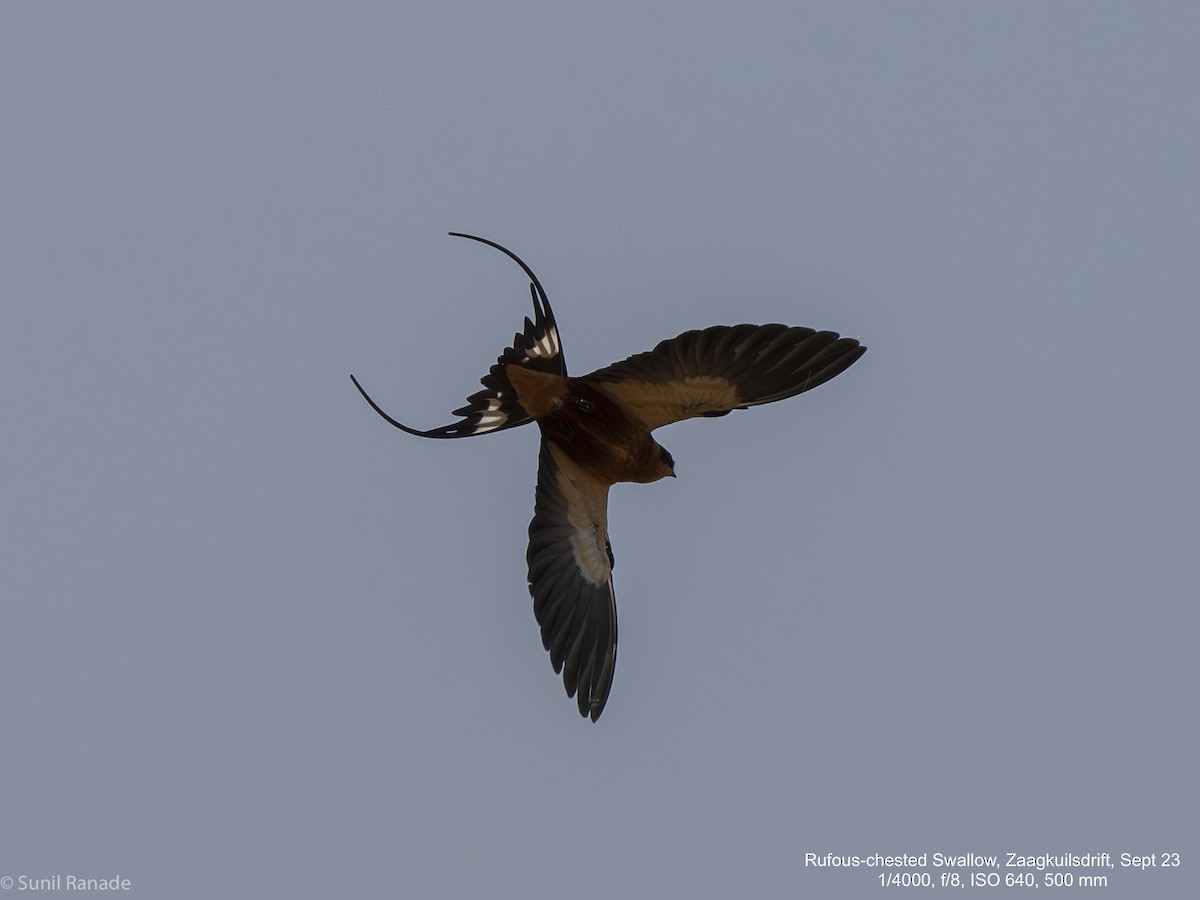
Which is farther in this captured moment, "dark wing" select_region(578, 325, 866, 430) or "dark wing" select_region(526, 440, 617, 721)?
"dark wing" select_region(526, 440, 617, 721)

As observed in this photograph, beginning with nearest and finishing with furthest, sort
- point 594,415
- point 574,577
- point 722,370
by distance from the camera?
point 722,370, point 594,415, point 574,577

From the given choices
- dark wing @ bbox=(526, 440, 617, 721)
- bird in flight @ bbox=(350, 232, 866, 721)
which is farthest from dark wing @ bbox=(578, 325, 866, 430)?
dark wing @ bbox=(526, 440, 617, 721)

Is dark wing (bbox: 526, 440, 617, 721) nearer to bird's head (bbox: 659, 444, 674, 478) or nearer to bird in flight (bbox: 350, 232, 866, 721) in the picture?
bird in flight (bbox: 350, 232, 866, 721)

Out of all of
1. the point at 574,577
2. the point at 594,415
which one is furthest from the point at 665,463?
the point at 574,577

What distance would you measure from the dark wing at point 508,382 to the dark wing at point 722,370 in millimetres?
432

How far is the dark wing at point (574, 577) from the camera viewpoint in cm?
1232

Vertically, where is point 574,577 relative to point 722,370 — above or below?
below

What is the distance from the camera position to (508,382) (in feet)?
36.9

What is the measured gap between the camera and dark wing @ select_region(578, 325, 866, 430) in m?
10.9

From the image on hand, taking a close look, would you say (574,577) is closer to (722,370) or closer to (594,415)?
(594,415)

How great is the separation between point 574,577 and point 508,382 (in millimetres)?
2061

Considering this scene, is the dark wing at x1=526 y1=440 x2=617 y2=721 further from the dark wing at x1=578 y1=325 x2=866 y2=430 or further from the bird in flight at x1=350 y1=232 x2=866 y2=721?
the dark wing at x1=578 y1=325 x2=866 y2=430

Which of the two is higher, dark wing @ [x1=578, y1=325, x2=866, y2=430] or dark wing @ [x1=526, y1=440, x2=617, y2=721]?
dark wing @ [x1=578, y1=325, x2=866, y2=430]

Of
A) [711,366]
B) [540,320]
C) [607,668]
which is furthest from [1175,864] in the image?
[540,320]
